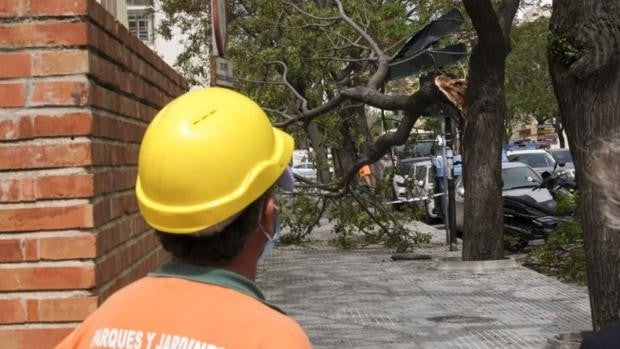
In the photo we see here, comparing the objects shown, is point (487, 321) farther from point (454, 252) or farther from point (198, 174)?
point (198, 174)

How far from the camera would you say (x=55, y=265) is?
309 cm

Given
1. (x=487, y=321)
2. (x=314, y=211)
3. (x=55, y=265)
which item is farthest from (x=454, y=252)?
(x=55, y=265)

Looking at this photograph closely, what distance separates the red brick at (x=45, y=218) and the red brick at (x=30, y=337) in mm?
355

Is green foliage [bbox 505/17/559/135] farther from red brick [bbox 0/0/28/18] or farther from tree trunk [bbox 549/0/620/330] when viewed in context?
red brick [bbox 0/0/28/18]

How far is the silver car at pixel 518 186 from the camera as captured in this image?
15.8 meters

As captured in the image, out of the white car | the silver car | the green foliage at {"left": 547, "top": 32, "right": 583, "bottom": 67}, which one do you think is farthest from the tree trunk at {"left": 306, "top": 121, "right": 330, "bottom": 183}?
the green foliage at {"left": 547, "top": 32, "right": 583, "bottom": 67}

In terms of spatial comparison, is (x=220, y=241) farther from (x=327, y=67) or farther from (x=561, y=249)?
(x=327, y=67)

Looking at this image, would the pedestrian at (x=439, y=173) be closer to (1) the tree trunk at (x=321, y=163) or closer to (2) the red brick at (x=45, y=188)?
(1) the tree trunk at (x=321, y=163)

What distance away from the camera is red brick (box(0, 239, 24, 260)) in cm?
309

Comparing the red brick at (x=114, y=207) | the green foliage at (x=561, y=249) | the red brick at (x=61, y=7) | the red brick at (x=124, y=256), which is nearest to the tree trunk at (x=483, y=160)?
the green foliage at (x=561, y=249)

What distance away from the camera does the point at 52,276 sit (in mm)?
3076

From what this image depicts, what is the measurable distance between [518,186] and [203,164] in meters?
16.1


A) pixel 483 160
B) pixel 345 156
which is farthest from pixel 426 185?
pixel 483 160

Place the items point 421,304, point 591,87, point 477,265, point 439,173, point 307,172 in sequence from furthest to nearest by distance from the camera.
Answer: point 307,172 → point 439,173 → point 477,265 → point 421,304 → point 591,87
